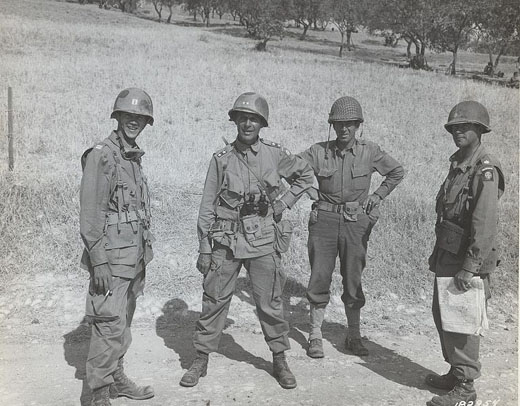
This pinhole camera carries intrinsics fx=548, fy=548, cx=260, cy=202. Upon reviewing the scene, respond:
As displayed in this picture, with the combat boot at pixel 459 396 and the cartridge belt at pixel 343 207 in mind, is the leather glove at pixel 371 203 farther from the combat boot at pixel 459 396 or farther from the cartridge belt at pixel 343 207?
the combat boot at pixel 459 396

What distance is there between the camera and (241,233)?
4.57 m

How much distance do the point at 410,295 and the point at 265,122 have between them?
355 centimetres

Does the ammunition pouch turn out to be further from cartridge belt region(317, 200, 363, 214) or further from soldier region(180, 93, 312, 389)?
soldier region(180, 93, 312, 389)

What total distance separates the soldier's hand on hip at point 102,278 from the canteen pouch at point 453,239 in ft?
8.58

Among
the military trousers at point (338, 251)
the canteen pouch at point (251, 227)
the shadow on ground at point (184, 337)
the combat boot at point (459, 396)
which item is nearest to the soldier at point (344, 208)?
the military trousers at point (338, 251)

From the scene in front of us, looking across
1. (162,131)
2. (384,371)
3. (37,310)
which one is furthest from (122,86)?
(384,371)

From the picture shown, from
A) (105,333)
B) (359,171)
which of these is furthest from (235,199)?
(105,333)

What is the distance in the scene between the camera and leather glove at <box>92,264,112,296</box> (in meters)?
3.91

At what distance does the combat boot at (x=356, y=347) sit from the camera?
539 cm

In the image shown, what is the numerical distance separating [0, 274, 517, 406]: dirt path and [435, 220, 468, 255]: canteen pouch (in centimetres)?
127

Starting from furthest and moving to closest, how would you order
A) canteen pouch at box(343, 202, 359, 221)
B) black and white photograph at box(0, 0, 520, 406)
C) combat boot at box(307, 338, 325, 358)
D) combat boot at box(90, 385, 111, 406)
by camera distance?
combat boot at box(307, 338, 325, 358) < canteen pouch at box(343, 202, 359, 221) < black and white photograph at box(0, 0, 520, 406) < combat boot at box(90, 385, 111, 406)

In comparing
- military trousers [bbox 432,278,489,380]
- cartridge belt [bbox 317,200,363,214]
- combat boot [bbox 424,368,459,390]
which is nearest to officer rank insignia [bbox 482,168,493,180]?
military trousers [bbox 432,278,489,380]

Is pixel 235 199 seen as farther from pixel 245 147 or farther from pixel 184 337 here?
pixel 184 337

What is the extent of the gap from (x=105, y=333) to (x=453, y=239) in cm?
275
